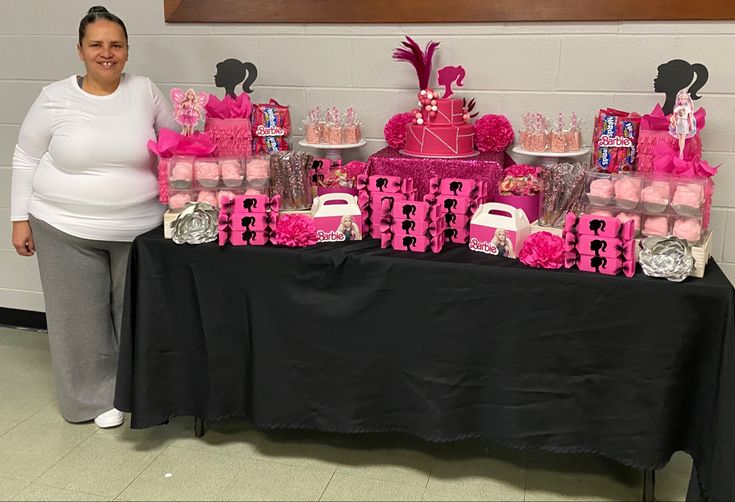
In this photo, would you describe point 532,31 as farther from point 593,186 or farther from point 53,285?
point 53,285

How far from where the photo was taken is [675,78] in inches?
99.7

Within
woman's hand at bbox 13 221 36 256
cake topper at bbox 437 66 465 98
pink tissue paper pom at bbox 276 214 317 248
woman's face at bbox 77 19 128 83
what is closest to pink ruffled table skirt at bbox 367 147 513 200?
cake topper at bbox 437 66 465 98

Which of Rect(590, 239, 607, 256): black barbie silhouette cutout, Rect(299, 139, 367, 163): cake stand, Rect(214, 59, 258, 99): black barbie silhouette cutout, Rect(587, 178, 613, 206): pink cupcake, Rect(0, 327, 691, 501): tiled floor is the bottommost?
Rect(0, 327, 691, 501): tiled floor

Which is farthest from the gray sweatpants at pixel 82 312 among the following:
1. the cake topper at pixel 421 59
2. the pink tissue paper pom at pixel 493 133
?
the pink tissue paper pom at pixel 493 133

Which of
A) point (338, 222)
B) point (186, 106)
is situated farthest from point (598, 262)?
point (186, 106)

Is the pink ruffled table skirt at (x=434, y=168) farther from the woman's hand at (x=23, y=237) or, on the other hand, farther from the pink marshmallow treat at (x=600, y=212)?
the woman's hand at (x=23, y=237)

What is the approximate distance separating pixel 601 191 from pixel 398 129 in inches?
33.4

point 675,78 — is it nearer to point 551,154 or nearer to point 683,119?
point 683,119

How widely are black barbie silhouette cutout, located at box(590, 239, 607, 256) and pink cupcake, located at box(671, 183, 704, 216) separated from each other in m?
0.24

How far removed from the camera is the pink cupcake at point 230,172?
2586 millimetres

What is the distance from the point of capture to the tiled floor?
245 cm

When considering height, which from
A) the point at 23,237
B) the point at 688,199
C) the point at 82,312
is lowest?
the point at 82,312

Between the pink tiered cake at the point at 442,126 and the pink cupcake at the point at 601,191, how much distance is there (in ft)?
1.68

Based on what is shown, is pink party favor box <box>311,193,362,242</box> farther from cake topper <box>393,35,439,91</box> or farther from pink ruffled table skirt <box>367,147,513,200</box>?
cake topper <box>393,35,439,91</box>
